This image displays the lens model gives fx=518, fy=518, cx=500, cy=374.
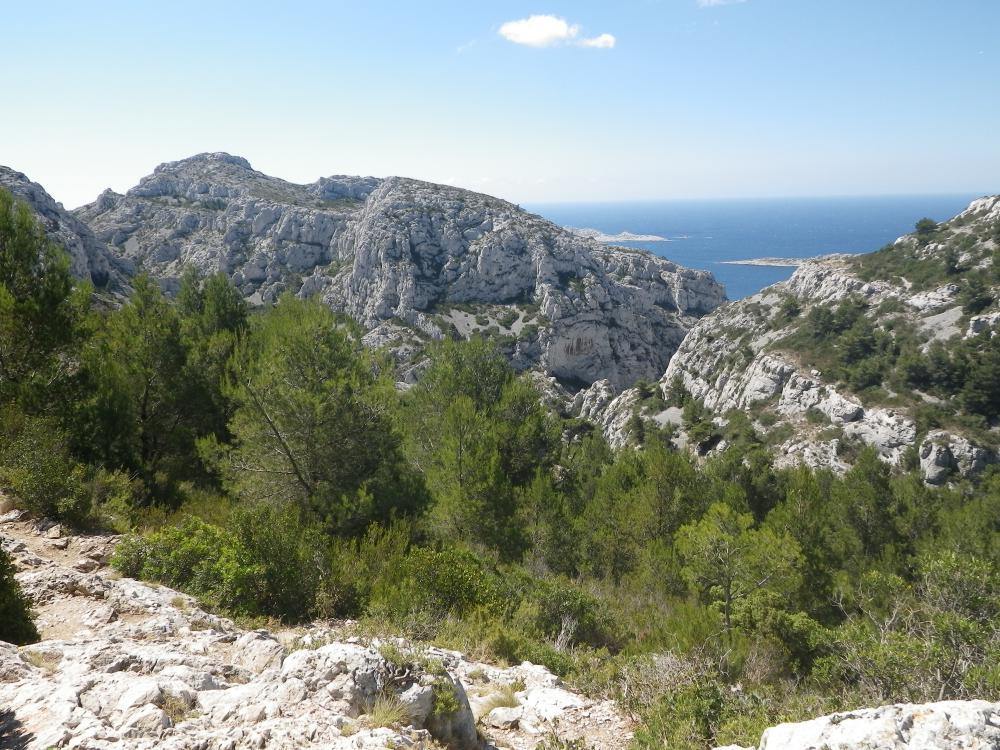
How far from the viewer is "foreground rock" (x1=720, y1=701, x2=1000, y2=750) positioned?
3.28 m

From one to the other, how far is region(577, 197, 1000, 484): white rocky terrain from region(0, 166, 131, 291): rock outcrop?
66006 mm

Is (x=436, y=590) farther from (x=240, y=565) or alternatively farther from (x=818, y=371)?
(x=818, y=371)

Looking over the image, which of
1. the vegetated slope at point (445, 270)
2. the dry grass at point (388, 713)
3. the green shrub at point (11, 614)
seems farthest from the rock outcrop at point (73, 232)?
the dry grass at point (388, 713)

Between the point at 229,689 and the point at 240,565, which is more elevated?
the point at 229,689

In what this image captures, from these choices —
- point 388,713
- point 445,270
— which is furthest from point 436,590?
point 445,270

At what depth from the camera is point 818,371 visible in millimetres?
47188

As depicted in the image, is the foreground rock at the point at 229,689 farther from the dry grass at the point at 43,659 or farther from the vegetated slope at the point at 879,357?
the vegetated slope at the point at 879,357

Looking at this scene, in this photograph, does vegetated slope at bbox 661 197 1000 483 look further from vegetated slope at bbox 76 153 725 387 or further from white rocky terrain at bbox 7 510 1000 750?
white rocky terrain at bbox 7 510 1000 750

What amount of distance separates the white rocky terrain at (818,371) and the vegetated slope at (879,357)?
0.12 meters

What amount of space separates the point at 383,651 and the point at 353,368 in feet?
25.3

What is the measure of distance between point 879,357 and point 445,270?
6538cm

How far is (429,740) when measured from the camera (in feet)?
14.6

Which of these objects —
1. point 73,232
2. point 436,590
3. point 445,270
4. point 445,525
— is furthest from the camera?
point 445,270

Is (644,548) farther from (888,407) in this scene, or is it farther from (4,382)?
(888,407)
